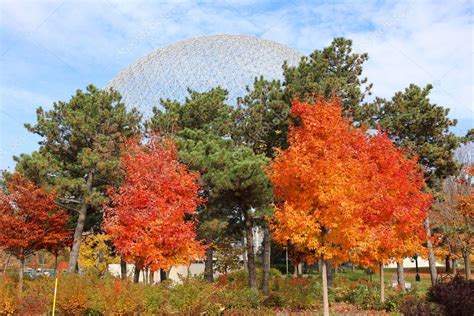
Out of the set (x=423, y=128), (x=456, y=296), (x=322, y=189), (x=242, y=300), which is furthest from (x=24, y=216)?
(x=423, y=128)

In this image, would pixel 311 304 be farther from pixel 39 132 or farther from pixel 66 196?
pixel 39 132

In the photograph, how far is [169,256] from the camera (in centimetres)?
1977

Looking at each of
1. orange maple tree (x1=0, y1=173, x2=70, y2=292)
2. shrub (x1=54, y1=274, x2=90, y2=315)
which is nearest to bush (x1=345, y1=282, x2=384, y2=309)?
shrub (x1=54, y1=274, x2=90, y2=315)

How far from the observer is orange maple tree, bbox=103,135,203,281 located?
19.0 m

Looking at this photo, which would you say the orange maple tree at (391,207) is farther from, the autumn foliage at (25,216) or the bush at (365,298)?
the autumn foliage at (25,216)

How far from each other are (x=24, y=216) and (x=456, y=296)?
21.9 metres

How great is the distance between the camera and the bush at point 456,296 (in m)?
10.4

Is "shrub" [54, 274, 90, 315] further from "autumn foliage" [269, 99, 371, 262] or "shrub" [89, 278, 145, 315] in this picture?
"autumn foliage" [269, 99, 371, 262]

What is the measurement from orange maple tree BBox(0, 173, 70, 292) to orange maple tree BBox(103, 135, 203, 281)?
5.25 meters

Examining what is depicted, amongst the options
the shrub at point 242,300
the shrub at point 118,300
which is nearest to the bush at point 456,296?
the shrub at point 242,300

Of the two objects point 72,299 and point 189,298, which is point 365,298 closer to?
point 189,298

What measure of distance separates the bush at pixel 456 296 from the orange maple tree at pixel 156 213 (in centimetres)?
1082

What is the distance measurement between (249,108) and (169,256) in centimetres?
1131

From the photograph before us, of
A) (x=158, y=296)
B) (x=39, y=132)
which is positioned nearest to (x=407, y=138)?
(x=158, y=296)
